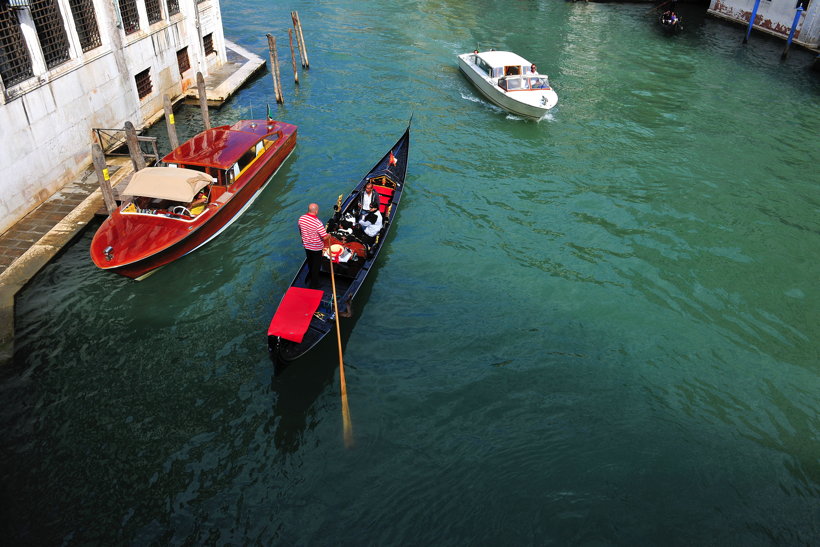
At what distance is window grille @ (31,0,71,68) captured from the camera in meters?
13.1

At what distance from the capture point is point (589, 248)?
13430 mm

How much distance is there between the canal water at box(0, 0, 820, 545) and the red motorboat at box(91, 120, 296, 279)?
65 centimetres

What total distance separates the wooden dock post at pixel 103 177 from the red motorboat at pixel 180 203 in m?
0.26

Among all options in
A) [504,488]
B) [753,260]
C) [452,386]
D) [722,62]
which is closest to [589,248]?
[753,260]

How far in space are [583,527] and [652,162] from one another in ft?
44.7

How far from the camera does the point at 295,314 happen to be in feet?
30.6

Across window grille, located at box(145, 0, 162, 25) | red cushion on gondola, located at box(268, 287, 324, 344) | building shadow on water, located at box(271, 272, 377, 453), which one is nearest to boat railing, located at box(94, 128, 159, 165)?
window grille, located at box(145, 0, 162, 25)

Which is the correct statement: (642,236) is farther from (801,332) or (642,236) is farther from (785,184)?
(785,184)

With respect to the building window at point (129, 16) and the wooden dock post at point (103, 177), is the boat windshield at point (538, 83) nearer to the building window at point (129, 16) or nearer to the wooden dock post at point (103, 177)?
the building window at point (129, 16)

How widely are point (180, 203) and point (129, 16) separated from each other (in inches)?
354

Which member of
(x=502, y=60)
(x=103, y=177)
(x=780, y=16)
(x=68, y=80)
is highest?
(x=780, y=16)

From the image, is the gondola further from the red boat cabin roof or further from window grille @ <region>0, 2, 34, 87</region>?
window grille @ <region>0, 2, 34, 87</region>

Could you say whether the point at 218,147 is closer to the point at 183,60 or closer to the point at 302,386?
the point at 302,386

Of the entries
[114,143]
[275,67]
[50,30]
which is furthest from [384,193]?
[275,67]
